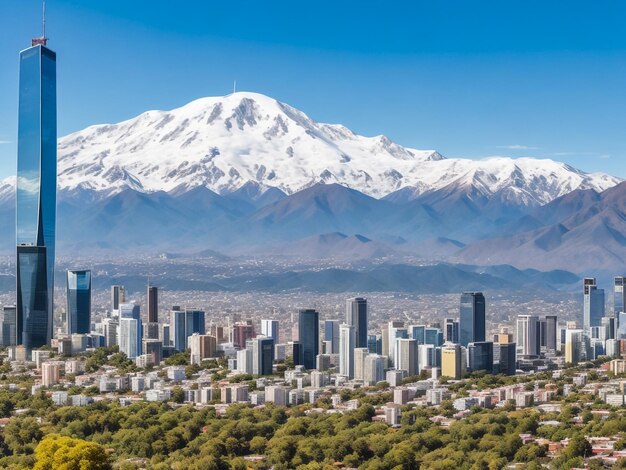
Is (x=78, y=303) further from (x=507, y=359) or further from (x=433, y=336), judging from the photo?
(x=507, y=359)

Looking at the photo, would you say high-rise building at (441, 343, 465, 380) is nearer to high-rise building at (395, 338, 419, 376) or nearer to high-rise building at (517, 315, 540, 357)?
high-rise building at (395, 338, 419, 376)

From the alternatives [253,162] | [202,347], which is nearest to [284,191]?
[253,162]

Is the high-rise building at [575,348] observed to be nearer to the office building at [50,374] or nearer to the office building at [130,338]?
the office building at [130,338]

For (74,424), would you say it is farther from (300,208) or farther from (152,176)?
(152,176)

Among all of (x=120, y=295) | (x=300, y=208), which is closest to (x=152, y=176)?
(x=300, y=208)

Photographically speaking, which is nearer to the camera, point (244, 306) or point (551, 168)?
point (244, 306)
